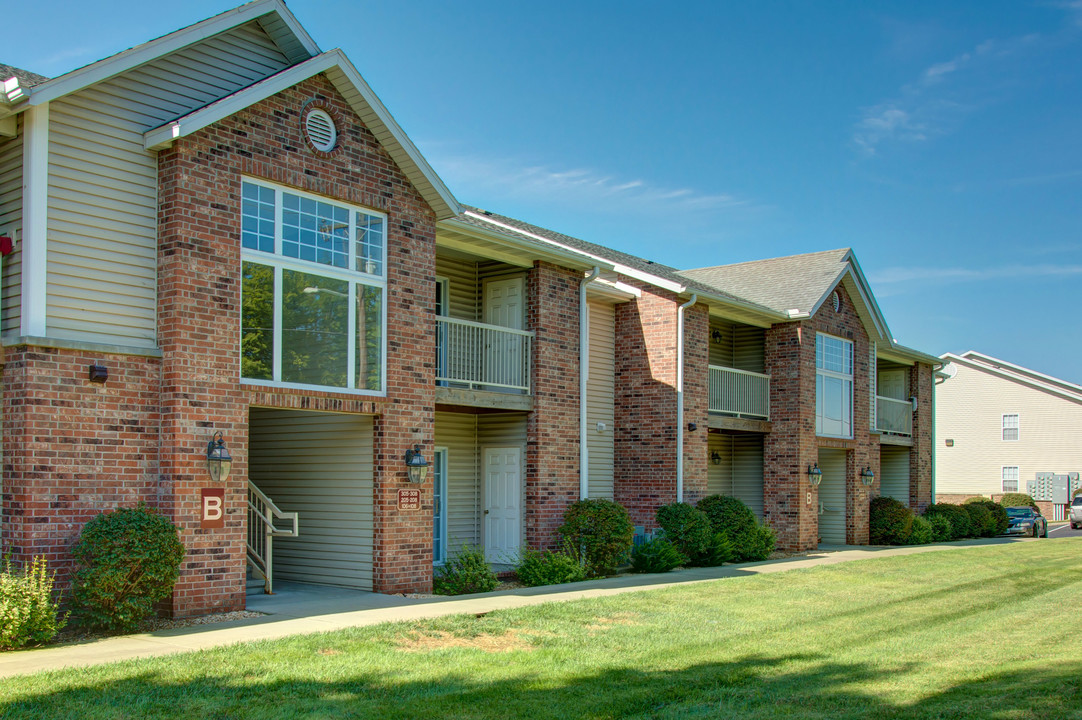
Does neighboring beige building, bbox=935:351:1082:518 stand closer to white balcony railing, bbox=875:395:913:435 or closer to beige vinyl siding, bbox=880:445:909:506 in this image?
beige vinyl siding, bbox=880:445:909:506

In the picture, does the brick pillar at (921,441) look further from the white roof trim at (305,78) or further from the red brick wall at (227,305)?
the red brick wall at (227,305)

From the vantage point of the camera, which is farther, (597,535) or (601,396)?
(601,396)

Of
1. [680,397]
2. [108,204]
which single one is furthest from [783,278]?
[108,204]

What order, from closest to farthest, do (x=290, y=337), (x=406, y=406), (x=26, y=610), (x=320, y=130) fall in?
(x=26, y=610) < (x=290, y=337) < (x=320, y=130) < (x=406, y=406)

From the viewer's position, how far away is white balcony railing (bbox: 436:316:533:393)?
15492 millimetres

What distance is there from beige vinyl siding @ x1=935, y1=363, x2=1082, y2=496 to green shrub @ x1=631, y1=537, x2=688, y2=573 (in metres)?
31.9

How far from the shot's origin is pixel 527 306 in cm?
1664

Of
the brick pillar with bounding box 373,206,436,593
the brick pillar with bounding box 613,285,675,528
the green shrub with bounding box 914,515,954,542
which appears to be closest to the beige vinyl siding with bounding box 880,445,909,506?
the green shrub with bounding box 914,515,954,542

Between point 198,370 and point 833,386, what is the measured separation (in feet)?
59.8

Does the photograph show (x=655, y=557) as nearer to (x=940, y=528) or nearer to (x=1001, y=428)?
(x=940, y=528)

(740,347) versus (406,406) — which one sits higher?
(740,347)

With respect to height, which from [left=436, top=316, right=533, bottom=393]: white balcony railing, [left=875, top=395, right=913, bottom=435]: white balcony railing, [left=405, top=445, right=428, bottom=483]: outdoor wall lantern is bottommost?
[left=405, top=445, right=428, bottom=483]: outdoor wall lantern

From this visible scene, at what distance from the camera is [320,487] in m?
13.8

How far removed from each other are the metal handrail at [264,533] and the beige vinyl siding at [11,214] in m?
3.69
